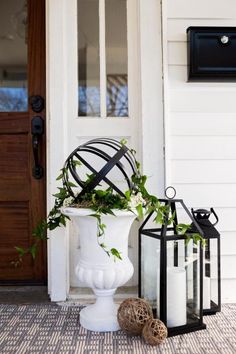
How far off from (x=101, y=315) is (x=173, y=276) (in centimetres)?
34

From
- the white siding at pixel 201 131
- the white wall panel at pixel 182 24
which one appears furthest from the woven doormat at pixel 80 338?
the white wall panel at pixel 182 24

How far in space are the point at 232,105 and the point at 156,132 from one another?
405 millimetres

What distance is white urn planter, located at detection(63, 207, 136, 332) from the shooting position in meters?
1.40

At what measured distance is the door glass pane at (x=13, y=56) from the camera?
194 cm

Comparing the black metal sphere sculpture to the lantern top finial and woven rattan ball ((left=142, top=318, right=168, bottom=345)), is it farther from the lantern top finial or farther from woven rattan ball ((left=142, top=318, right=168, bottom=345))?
woven rattan ball ((left=142, top=318, right=168, bottom=345))

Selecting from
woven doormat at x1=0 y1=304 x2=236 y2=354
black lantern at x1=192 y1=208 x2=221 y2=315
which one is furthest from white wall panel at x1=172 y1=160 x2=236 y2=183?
woven doormat at x1=0 y1=304 x2=236 y2=354

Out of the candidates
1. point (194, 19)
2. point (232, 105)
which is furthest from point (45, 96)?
point (232, 105)

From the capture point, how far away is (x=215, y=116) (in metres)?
1.75

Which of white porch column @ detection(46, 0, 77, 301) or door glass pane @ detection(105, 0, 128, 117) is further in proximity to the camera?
door glass pane @ detection(105, 0, 128, 117)

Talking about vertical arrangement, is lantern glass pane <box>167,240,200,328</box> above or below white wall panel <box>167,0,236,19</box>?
below

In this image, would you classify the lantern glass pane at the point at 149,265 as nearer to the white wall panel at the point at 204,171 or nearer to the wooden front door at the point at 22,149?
the white wall panel at the point at 204,171

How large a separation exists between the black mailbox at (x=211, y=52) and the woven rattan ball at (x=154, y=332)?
1123mm

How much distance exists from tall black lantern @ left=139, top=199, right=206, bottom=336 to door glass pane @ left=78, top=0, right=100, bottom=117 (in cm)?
69

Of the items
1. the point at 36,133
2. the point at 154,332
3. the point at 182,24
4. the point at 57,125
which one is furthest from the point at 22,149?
the point at 154,332
